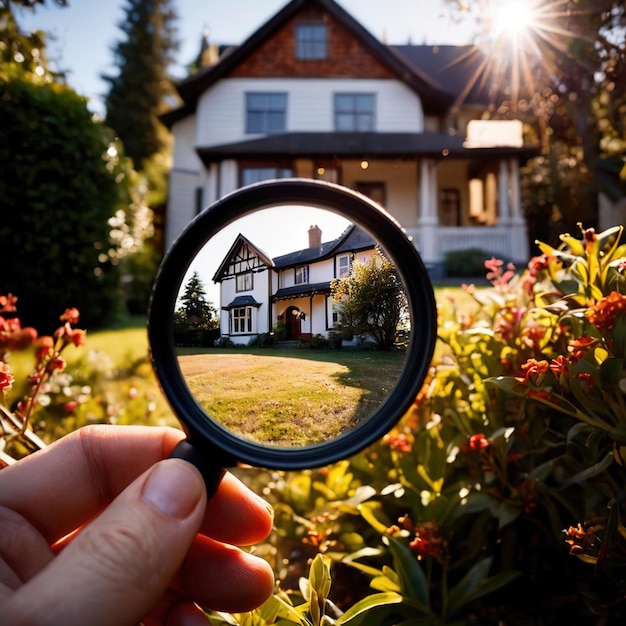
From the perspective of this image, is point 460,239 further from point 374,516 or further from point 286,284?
point 286,284

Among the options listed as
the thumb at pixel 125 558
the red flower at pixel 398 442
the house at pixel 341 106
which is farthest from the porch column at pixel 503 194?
the thumb at pixel 125 558

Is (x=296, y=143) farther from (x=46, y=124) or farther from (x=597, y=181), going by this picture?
(x=597, y=181)

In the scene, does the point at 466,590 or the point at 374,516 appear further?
the point at 374,516

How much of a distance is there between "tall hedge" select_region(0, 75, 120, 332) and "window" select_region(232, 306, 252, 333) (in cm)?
153

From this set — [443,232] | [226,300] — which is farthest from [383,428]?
[443,232]

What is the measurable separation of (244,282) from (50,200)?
2.22 metres

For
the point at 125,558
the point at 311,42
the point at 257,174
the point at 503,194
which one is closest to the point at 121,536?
the point at 125,558

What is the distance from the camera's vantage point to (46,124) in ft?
8.42

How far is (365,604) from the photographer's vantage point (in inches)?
36.4

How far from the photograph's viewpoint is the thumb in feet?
2.09

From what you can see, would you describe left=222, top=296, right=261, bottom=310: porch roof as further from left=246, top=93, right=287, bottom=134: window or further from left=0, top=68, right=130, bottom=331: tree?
left=246, top=93, right=287, bottom=134: window

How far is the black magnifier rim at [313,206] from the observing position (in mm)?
912

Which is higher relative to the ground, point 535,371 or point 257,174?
point 257,174

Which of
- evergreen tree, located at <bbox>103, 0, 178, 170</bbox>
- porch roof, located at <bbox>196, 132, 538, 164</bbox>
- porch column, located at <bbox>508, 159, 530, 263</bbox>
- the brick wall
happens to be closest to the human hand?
porch column, located at <bbox>508, 159, 530, 263</bbox>
